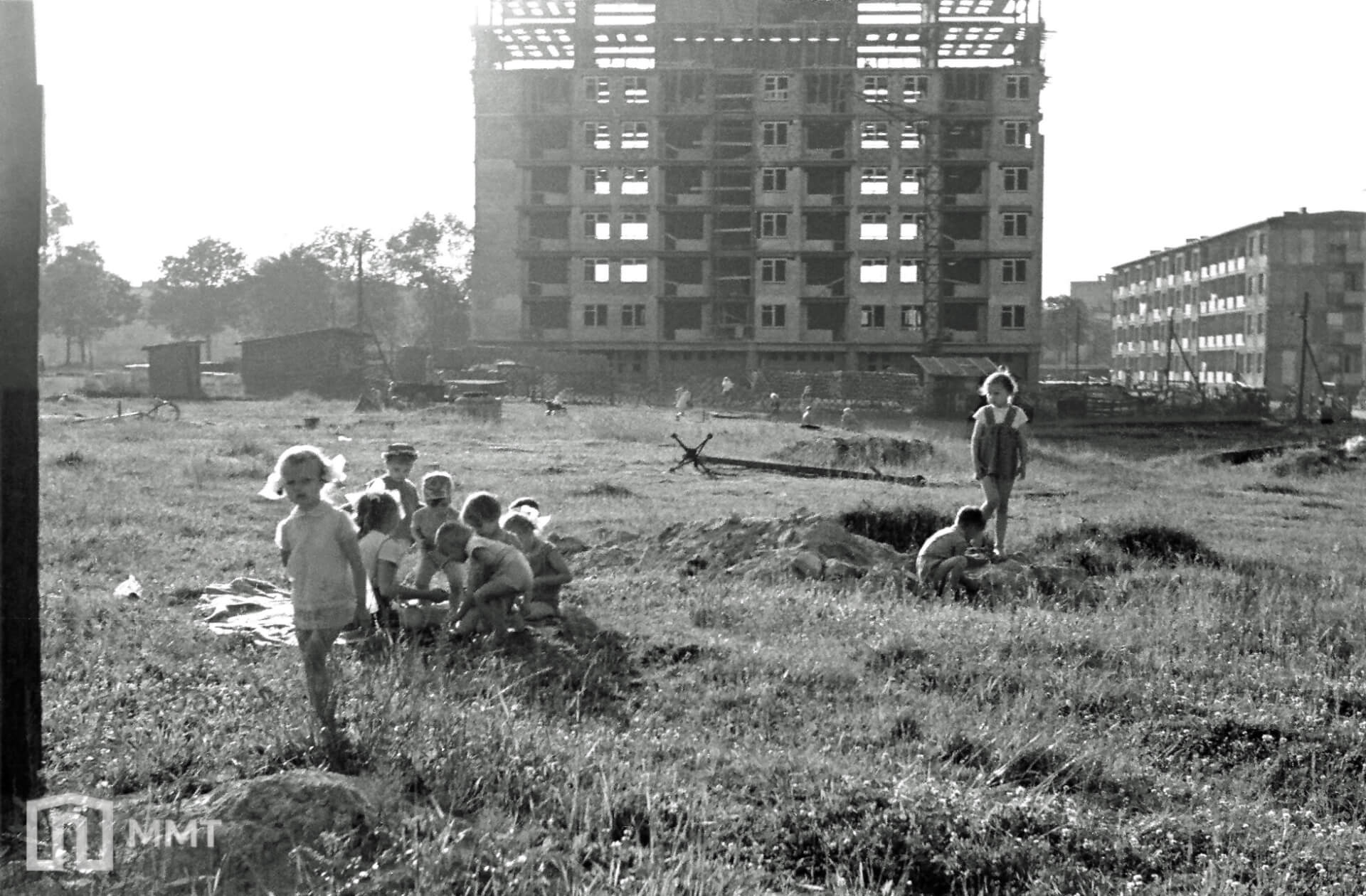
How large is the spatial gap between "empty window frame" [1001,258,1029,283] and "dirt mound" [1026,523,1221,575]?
57.9m

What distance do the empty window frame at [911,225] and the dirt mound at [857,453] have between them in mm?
44013

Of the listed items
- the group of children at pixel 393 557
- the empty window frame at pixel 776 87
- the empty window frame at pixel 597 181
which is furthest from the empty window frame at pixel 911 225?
the group of children at pixel 393 557

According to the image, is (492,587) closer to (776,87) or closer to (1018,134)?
(776,87)

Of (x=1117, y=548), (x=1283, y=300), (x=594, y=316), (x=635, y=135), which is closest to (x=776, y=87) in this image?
(x=635, y=135)

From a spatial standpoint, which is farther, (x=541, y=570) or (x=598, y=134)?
(x=598, y=134)

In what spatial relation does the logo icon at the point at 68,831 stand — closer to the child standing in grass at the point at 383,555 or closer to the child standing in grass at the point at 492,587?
the child standing in grass at the point at 492,587

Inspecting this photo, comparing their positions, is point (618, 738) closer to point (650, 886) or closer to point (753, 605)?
point (650, 886)

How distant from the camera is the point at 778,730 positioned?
6855 mm

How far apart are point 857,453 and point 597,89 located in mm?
49083

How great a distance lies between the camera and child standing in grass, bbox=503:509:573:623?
9.03 metres

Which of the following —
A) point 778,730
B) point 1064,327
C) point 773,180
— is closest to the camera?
point 778,730

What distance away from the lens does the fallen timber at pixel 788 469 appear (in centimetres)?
2191

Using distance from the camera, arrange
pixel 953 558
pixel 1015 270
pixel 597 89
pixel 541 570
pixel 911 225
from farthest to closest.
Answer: pixel 597 89
pixel 911 225
pixel 1015 270
pixel 953 558
pixel 541 570

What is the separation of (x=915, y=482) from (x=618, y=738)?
1557cm
